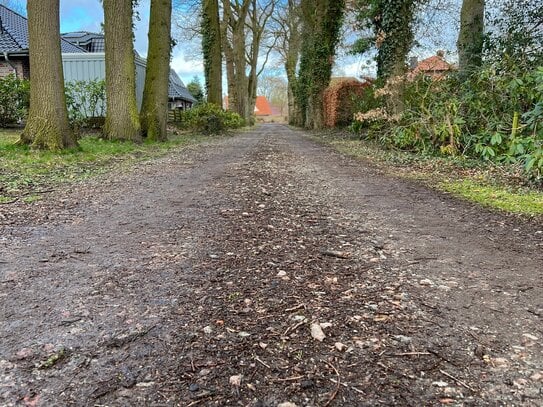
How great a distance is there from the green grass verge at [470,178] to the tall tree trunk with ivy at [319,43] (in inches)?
439

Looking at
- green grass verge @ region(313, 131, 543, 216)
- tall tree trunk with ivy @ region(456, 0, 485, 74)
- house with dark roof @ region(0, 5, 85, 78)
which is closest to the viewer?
green grass verge @ region(313, 131, 543, 216)

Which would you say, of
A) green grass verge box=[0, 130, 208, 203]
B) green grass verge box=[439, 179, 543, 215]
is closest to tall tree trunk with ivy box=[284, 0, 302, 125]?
green grass verge box=[0, 130, 208, 203]

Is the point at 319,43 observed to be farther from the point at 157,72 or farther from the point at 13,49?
the point at 13,49

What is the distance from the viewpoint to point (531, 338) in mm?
1903

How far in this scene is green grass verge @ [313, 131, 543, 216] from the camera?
184 inches

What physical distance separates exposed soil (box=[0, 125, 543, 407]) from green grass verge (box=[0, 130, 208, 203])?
1.06 m

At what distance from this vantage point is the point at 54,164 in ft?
22.7

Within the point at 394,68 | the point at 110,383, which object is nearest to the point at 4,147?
the point at 110,383

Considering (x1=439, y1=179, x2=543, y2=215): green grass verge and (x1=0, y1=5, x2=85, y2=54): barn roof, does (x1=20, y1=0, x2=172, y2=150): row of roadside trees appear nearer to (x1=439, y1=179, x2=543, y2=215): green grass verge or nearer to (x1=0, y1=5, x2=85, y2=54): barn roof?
(x1=0, y1=5, x2=85, y2=54): barn roof

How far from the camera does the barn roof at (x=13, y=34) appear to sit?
17.2 metres

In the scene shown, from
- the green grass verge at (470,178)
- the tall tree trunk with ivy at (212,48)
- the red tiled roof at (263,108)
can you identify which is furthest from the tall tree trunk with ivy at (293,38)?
the red tiled roof at (263,108)

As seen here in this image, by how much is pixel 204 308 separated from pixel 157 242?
3.98 ft

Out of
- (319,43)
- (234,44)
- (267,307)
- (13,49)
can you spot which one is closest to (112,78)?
(267,307)

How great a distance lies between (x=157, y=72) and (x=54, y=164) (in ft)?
20.4
